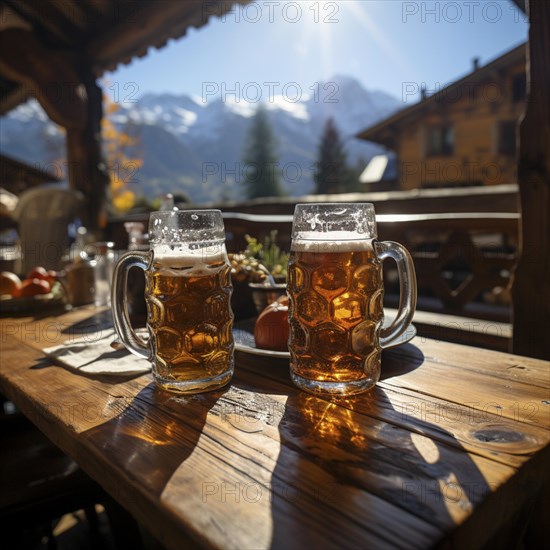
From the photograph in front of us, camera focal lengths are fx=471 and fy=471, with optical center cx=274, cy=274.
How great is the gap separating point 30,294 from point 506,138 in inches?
572

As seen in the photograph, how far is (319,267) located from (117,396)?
1.46ft

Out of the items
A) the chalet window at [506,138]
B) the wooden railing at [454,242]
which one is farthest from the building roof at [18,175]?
the chalet window at [506,138]

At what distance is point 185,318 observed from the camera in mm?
867

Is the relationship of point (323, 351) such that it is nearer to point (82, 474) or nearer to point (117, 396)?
point (117, 396)

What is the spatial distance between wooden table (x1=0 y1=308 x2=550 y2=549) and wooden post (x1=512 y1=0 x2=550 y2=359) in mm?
1299

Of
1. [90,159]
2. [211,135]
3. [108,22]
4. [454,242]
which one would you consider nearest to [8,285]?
[454,242]

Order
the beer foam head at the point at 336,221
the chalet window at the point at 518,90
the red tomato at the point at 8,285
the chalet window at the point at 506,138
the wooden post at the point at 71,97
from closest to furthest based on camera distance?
the beer foam head at the point at 336,221
the red tomato at the point at 8,285
the wooden post at the point at 71,97
the chalet window at the point at 518,90
the chalet window at the point at 506,138

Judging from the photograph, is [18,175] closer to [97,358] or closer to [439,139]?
[439,139]

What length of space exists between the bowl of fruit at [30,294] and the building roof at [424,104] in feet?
Result: 36.9

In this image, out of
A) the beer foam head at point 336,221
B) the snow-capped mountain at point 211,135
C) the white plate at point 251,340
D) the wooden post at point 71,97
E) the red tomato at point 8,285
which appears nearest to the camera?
the beer foam head at point 336,221

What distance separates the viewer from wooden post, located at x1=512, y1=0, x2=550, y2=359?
78.4 inches

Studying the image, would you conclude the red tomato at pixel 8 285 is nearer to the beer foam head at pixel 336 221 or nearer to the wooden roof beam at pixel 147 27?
the beer foam head at pixel 336 221

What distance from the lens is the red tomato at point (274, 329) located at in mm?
1061

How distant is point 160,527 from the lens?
53 centimetres
